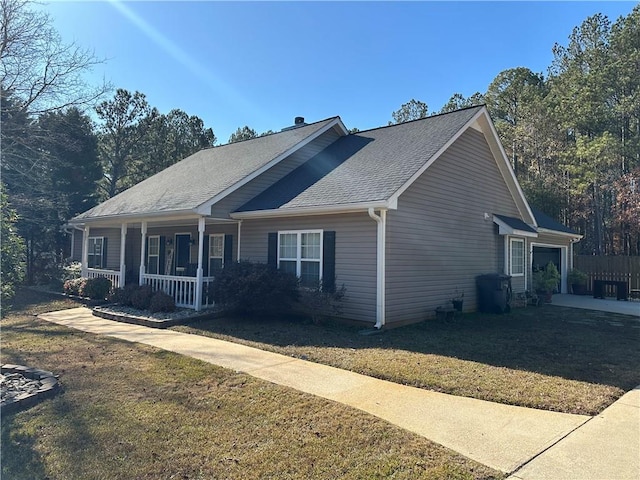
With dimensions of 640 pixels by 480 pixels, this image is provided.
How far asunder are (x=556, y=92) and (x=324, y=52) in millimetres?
20849

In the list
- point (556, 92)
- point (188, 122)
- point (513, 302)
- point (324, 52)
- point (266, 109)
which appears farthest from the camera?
point (188, 122)

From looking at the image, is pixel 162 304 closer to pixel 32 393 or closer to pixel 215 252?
pixel 215 252

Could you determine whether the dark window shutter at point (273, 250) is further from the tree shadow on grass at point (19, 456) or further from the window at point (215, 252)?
the tree shadow on grass at point (19, 456)

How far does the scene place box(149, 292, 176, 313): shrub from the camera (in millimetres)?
11188

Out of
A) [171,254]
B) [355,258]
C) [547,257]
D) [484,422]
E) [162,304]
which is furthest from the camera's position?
[547,257]

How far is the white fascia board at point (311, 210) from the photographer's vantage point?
8963mm

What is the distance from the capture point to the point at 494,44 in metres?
12.4

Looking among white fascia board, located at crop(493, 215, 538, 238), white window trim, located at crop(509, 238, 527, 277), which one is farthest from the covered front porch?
white window trim, located at crop(509, 238, 527, 277)

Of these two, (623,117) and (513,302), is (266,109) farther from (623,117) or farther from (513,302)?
(623,117)

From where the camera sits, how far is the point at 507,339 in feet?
28.1

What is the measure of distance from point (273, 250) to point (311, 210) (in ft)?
6.65

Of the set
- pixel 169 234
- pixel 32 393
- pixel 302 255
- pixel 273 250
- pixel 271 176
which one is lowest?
pixel 32 393

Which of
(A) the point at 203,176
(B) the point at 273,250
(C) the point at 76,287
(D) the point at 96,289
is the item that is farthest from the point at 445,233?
(C) the point at 76,287

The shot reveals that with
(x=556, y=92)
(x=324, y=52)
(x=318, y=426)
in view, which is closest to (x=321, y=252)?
(x=318, y=426)
